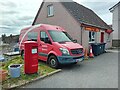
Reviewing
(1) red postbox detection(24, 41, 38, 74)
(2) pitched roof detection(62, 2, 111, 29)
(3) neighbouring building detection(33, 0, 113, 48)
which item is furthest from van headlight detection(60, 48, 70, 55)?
(2) pitched roof detection(62, 2, 111, 29)

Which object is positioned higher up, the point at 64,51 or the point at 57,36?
the point at 57,36

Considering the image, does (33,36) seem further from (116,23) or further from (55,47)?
(116,23)

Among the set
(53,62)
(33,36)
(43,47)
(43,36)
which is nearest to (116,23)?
(33,36)

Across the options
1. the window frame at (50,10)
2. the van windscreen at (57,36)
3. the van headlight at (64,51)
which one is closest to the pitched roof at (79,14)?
the window frame at (50,10)

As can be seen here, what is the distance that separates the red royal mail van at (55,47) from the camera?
25.5 ft

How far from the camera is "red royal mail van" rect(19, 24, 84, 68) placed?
25.5 feet

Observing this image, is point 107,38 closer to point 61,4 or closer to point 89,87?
point 61,4

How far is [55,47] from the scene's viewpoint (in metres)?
7.99

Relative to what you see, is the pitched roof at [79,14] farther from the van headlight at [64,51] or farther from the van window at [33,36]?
the van headlight at [64,51]

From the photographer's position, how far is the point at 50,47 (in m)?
8.30

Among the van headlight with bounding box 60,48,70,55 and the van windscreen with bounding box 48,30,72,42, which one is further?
the van windscreen with bounding box 48,30,72,42

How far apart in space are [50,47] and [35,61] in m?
1.85

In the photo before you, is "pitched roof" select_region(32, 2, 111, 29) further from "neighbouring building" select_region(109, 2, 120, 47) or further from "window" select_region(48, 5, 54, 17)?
"neighbouring building" select_region(109, 2, 120, 47)

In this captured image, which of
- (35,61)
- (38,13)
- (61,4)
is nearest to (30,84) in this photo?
(35,61)
